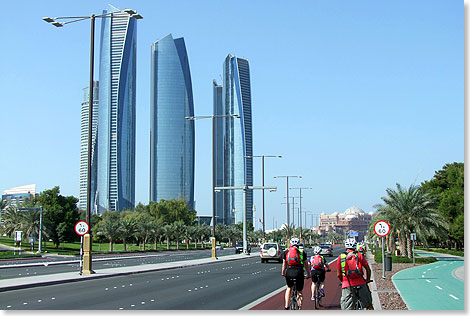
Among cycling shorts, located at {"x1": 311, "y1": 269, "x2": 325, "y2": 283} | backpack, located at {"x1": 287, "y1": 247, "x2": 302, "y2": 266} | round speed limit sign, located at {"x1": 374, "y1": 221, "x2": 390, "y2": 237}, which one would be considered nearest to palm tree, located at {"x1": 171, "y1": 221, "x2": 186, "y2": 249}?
round speed limit sign, located at {"x1": 374, "y1": 221, "x2": 390, "y2": 237}

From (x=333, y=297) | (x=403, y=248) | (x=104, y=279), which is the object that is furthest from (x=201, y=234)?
(x=333, y=297)

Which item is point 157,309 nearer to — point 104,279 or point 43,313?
point 43,313

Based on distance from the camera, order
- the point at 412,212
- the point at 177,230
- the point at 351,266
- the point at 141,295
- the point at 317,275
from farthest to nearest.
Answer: the point at 177,230 < the point at 412,212 < the point at 141,295 < the point at 317,275 < the point at 351,266

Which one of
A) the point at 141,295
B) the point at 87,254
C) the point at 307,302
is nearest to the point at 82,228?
the point at 87,254

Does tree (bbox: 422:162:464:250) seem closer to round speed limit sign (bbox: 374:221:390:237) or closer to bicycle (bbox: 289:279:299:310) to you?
round speed limit sign (bbox: 374:221:390:237)

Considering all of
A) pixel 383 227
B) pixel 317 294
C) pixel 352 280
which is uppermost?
pixel 383 227

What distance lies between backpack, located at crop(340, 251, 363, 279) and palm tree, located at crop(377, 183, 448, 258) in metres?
36.2

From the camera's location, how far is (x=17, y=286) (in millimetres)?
21766

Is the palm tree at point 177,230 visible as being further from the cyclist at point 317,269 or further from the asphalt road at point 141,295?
the cyclist at point 317,269

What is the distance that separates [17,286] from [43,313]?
331 inches

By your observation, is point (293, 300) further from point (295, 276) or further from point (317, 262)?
point (317, 262)

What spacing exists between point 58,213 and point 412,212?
5913 centimetres

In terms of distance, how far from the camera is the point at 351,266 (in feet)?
36.7

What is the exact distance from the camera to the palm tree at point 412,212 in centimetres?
4612
